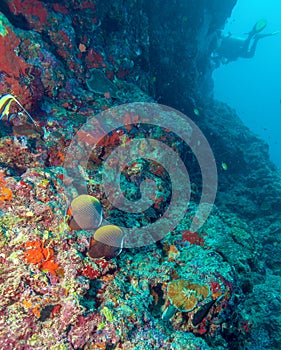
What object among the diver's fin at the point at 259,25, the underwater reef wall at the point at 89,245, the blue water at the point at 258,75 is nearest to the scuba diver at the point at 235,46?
the diver's fin at the point at 259,25

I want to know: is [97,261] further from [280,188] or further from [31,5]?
[280,188]

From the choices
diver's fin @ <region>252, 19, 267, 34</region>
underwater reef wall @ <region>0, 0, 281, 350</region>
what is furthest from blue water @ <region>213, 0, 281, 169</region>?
underwater reef wall @ <region>0, 0, 281, 350</region>

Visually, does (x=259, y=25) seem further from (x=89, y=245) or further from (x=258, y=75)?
(x=258, y=75)

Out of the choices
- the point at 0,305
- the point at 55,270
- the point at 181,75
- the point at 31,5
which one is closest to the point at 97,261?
the point at 55,270

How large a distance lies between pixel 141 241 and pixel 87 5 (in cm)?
568

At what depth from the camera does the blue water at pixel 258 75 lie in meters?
92.0

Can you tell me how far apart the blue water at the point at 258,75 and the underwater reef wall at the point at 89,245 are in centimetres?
8583

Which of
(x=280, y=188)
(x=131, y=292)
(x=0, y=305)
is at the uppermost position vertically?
(x=280, y=188)

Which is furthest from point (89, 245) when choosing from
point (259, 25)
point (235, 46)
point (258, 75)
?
point (258, 75)

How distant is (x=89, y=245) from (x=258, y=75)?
144490 mm

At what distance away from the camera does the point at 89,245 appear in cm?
233

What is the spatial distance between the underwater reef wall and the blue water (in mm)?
85826

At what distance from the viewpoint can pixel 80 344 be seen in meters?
1.82

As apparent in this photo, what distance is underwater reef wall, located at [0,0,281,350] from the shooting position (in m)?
1.95
